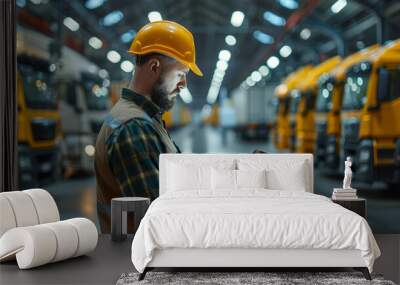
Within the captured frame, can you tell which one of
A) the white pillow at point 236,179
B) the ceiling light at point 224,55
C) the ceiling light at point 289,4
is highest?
the ceiling light at point 289,4

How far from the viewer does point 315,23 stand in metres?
7.72

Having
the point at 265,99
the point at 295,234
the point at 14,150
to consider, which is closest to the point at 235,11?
the point at 14,150

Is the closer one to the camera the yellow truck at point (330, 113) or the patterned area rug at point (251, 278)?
the patterned area rug at point (251, 278)

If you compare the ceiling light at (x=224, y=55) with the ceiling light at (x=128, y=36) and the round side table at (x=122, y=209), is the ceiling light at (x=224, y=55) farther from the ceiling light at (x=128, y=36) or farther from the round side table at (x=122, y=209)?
the round side table at (x=122, y=209)

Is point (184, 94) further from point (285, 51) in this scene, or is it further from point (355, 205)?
point (355, 205)

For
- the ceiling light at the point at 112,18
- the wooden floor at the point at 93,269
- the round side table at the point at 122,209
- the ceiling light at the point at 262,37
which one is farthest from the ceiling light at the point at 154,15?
the wooden floor at the point at 93,269

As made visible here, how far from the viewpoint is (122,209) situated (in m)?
4.52

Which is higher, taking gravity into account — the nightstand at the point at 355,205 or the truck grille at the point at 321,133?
the truck grille at the point at 321,133

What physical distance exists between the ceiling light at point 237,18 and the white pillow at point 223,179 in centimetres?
257

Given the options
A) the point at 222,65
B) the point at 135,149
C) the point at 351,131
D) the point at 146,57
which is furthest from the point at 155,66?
the point at 351,131

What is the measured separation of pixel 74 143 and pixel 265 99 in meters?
4.04

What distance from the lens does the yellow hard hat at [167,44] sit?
468 centimetres

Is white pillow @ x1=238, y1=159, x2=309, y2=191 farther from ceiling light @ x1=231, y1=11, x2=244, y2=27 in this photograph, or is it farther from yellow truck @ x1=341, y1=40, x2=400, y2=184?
yellow truck @ x1=341, y1=40, x2=400, y2=184

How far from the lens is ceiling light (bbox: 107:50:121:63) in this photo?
6.31 meters
